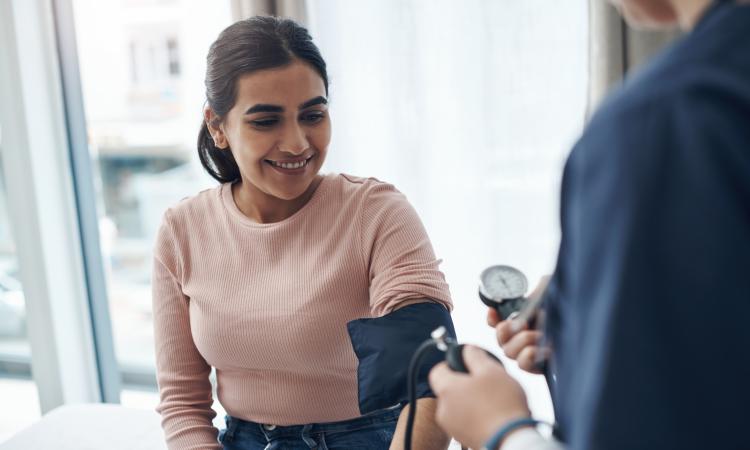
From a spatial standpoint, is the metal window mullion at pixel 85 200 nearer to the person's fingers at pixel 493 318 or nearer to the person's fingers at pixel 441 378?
the person's fingers at pixel 493 318

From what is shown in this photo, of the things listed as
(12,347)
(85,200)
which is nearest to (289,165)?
(85,200)

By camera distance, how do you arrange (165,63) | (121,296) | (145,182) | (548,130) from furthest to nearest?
(121,296) → (145,182) → (165,63) → (548,130)

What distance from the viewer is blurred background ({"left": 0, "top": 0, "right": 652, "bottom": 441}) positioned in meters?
2.04

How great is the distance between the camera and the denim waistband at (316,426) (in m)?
1.39

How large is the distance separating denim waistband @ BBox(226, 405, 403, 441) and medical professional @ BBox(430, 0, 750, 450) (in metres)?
0.92

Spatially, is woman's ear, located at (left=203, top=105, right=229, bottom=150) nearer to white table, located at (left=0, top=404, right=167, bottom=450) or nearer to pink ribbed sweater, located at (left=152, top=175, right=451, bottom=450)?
pink ribbed sweater, located at (left=152, top=175, right=451, bottom=450)

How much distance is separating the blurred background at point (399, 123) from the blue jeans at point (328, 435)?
0.79 m

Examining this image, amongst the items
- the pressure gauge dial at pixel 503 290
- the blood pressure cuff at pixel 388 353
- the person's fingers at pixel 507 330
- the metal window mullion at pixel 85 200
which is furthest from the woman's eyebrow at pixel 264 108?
the metal window mullion at pixel 85 200

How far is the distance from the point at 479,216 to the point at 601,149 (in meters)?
1.66

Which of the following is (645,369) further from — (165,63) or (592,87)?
(165,63)

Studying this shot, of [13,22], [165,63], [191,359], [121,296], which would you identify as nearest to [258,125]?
[191,359]

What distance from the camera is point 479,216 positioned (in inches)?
85.2

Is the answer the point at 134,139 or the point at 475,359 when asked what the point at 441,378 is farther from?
the point at 134,139

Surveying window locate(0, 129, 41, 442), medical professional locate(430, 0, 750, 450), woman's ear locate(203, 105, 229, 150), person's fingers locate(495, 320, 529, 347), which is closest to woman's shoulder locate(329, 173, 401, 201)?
woman's ear locate(203, 105, 229, 150)
